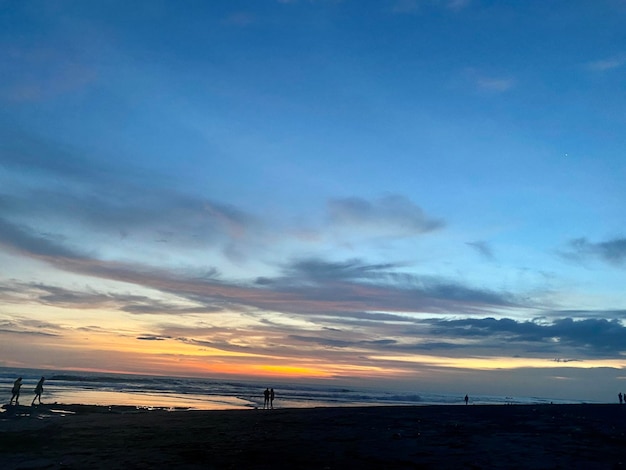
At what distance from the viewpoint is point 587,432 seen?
107 ft

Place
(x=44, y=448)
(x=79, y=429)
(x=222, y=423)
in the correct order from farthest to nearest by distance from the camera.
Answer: (x=222, y=423) < (x=79, y=429) < (x=44, y=448)

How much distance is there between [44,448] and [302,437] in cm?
1244

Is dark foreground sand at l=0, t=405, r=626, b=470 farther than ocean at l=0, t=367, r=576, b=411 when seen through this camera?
No

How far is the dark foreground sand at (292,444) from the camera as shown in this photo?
19.5m

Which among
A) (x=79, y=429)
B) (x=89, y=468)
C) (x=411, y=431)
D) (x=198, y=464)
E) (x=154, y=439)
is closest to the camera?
(x=89, y=468)

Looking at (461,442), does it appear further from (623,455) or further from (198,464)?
(198,464)

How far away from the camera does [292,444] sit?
24500mm

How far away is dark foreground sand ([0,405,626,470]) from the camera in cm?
1945

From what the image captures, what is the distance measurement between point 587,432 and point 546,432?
260 centimetres

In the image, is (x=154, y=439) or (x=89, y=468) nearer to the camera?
(x=89, y=468)

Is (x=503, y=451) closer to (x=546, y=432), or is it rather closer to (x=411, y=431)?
(x=411, y=431)

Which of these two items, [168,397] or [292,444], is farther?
[168,397]

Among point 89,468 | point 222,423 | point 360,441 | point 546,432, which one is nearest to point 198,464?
point 89,468

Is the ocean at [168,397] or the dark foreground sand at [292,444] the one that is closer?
the dark foreground sand at [292,444]
